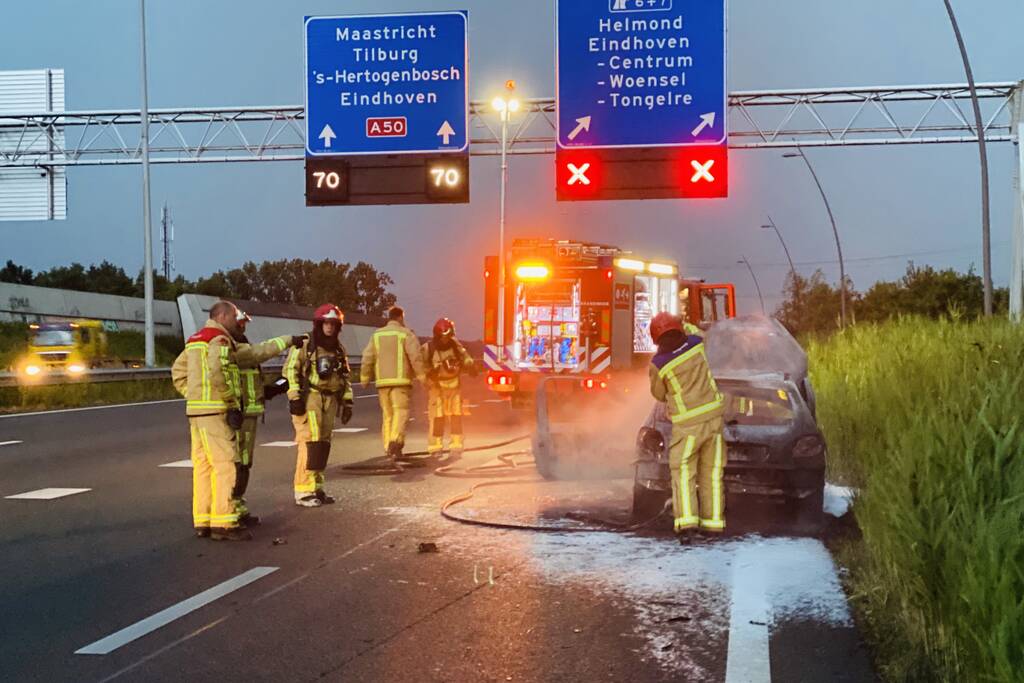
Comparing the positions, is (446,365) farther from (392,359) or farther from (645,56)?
(645,56)

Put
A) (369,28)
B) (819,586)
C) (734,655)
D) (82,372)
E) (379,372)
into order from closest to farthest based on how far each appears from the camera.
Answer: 1. (734,655)
2. (819,586)
3. (379,372)
4. (369,28)
5. (82,372)

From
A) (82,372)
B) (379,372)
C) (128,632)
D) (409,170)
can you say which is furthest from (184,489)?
(82,372)

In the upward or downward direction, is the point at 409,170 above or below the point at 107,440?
above

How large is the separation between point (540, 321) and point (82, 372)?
37.1 ft

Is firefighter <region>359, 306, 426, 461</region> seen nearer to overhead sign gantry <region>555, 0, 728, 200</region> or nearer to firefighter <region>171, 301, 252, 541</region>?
firefighter <region>171, 301, 252, 541</region>

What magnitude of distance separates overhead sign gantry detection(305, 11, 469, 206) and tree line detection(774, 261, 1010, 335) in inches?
1605

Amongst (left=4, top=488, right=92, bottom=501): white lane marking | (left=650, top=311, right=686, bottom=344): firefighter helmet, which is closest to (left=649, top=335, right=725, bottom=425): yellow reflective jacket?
(left=650, top=311, right=686, bottom=344): firefighter helmet

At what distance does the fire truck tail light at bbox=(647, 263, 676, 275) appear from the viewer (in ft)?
67.9

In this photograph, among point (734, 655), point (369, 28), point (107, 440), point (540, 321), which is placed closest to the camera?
point (734, 655)

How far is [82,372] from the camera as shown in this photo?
25641 millimetres

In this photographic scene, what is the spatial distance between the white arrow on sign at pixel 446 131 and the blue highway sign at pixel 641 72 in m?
2.28

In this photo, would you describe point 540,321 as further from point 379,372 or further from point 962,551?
point 962,551

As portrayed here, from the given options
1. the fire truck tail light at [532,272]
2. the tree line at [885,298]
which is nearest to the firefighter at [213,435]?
the fire truck tail light at [532,272]

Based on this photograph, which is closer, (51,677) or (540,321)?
(51,677)
